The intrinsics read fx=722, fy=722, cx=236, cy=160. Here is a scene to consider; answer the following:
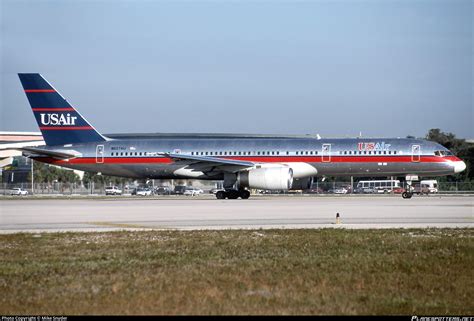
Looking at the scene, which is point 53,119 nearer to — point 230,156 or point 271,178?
point 230,156

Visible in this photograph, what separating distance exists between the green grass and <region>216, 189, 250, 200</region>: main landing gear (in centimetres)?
2688

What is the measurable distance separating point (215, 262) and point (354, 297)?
3739mm

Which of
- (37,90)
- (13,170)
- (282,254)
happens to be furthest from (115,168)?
(13,170)

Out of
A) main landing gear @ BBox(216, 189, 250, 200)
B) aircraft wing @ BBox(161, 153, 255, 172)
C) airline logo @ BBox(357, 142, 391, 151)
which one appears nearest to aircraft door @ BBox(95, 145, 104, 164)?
aircraft wing @ BBox(161, 153, 255, 172)

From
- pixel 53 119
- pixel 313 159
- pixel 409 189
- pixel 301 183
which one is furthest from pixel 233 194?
pixel 53 119

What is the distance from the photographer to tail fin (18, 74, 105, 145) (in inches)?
1875

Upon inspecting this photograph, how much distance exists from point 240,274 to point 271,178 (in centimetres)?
3033

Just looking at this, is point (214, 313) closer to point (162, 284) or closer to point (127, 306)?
point (127, 306)

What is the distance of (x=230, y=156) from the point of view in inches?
1818

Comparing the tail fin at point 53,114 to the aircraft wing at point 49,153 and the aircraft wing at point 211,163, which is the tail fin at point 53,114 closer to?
the aircraft wing at point 49,153

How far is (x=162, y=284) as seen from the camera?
11.2m

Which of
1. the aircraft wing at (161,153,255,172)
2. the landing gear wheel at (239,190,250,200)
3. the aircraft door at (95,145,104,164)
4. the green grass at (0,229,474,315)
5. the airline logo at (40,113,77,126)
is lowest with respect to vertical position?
the green grass at (0,229,474,315)

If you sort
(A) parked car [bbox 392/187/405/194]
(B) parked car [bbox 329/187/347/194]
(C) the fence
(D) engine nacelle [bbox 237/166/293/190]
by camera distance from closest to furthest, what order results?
(D) engine nacelle [bbox 237/166/293/190], (C) the fence, (A) parked car [bbox 392/187/405/194], (B) parked car [bbox 329/187/347/194]

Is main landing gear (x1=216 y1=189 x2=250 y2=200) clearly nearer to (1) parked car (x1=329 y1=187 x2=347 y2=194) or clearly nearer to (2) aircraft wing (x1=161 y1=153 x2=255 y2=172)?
(2) aircraft wing (x1=161 y1=153 x2=255 y2=172)
